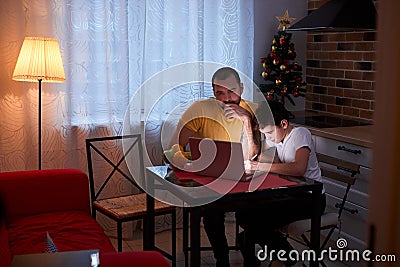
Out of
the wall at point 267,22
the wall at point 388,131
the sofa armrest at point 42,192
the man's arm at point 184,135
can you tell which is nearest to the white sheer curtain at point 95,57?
the wall at point 267,22

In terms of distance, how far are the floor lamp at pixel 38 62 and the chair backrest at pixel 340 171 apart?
175cm

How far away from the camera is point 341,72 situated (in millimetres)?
4133

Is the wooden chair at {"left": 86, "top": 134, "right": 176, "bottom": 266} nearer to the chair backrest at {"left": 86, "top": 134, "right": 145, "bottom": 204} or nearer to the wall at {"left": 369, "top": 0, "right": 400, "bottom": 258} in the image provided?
the chair backrest at {"left": 86, "top": 134, "right": 145, "bottom": 204}

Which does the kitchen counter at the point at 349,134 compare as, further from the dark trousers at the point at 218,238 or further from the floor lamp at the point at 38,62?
the floor lamp at the point at 38,62

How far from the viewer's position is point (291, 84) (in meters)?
4.06

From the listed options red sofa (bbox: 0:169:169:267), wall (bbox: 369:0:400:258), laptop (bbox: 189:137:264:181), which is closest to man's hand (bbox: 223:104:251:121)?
laptop (bbox: 189:137:264:181)

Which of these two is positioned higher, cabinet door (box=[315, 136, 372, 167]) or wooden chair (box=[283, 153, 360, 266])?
cabinet door (box=[315, 136, 372, 167])

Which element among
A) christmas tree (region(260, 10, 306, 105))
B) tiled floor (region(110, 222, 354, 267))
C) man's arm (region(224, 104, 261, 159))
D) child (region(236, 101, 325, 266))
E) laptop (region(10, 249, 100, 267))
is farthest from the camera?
christmas tree (region(260, 10, 306, 105))

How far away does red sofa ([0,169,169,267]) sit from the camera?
2600 millimetres

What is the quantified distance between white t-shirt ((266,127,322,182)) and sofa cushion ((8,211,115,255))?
41.1 inches

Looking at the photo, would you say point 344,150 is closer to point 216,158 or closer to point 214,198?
point 216,158

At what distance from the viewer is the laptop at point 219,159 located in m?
2.53

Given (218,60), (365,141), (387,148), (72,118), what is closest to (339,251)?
(365,141)

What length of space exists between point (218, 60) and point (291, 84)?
600 millimetres
